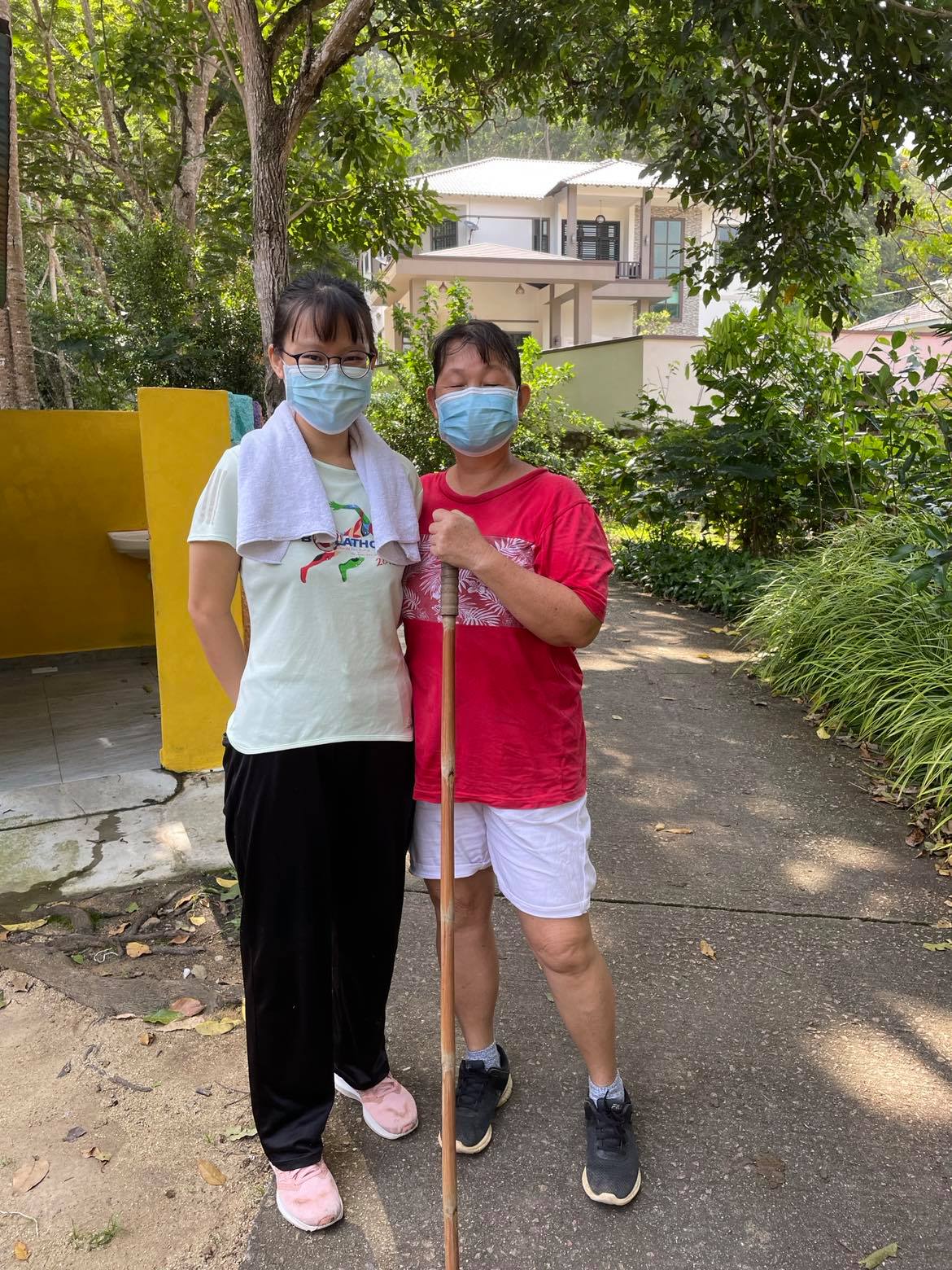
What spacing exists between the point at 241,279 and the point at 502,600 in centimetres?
1204

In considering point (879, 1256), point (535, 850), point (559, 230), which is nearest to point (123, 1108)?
point (535, 850)

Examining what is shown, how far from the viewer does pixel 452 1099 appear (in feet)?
5.84

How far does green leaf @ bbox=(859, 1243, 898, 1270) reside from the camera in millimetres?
1903

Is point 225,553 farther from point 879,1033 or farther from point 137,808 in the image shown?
point 137,808

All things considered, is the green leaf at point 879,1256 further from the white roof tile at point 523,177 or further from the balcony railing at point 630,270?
the balcony railing at point 630,270

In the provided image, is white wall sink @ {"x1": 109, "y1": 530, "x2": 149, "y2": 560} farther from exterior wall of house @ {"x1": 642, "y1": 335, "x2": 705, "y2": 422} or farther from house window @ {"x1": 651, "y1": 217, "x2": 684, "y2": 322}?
house window @ {"x1": 651, "y1": 217, "x2": 684, "y2": 322}

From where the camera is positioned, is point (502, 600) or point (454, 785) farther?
point (454, 785)

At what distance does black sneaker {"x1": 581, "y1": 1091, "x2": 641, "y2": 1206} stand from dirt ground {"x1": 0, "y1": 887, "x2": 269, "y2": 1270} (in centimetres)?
78

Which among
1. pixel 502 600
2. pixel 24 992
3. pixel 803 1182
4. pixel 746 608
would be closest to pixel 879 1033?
pixel 803 1182

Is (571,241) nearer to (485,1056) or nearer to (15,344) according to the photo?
(15,344)

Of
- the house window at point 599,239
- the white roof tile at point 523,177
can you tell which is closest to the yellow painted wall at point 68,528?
the white roof tile at point 523,177

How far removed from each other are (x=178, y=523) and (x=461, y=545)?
2.77 meters

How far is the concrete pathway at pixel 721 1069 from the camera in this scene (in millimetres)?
1976

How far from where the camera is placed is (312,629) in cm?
183
